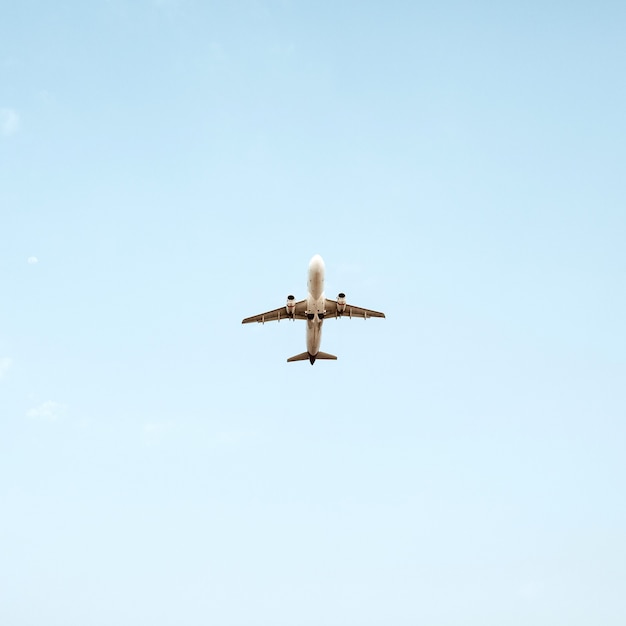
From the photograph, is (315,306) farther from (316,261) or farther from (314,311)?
(316,261)

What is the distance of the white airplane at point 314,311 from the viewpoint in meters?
89.4

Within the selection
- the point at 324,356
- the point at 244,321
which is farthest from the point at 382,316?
the point at 244,321

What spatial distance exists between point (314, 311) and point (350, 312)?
7.34 meters

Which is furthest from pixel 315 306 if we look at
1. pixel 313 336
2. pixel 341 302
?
pixel 313 336

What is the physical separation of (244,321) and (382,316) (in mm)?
18491

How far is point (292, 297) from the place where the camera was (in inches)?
3784

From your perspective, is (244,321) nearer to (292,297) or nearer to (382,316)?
(292,297)

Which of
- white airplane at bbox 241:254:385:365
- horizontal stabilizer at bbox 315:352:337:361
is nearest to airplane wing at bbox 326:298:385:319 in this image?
white airplane at bbox 241:254:385:365

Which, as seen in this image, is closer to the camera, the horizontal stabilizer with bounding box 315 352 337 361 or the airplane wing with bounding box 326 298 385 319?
the airplane wing with bounding box 326 298 385 319

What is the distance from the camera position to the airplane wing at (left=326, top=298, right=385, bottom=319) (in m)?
97.1

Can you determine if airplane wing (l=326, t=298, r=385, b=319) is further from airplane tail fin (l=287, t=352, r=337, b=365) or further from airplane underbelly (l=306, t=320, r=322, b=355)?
airplane tail fin (l=287, t=352, r=337, b=365)

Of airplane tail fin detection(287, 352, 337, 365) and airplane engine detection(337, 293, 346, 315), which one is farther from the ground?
airplane engine detection(337, 293, 346, 315)

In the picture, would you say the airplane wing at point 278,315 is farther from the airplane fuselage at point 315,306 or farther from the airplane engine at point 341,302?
the airplane engine at point 341,302

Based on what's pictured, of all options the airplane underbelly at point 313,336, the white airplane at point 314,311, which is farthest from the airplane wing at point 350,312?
the airplane underbelly at point 313,336
